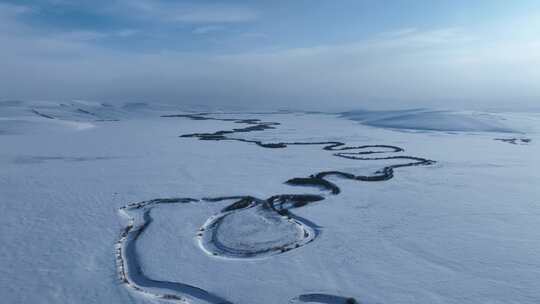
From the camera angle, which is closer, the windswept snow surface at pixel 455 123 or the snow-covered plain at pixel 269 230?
the snow-covered plain at pixel 269 230

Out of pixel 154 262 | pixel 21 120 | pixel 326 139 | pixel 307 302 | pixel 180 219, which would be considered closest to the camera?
pixel 307 302

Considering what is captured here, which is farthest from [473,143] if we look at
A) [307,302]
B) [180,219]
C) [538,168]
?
[307,302]

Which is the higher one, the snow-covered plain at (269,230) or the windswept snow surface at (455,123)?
the windswept snow surface at (455,123)

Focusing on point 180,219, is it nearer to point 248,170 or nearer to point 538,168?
point 248,170

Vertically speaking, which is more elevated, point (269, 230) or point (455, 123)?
point (455, 123)

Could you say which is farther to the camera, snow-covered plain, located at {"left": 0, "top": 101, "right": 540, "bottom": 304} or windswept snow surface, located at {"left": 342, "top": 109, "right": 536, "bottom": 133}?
windswept snow surface, located at {"left": 342, "top": 109, "right": 536, "bottom": 133}

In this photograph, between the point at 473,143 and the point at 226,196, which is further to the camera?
the point at 473,143

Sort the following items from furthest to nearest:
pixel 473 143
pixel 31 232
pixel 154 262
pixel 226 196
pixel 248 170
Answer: pixel 473 143 < pixel 248 170 < pixel 226 196 < pixel 31 232 < pixel 154 262

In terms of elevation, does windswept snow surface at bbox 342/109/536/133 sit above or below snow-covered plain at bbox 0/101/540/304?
above
